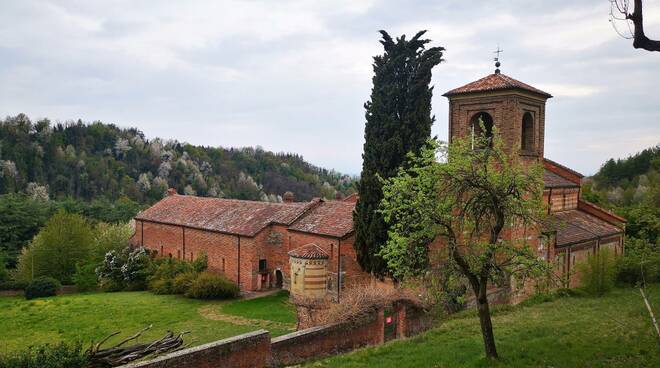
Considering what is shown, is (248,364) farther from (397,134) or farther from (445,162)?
(397,134)

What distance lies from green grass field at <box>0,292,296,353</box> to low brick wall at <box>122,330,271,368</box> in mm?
7839

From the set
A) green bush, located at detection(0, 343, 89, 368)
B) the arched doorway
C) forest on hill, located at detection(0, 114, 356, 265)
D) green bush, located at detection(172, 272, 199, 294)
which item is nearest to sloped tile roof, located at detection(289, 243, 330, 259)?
the arched doorway

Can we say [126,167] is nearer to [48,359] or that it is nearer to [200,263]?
[200,263]

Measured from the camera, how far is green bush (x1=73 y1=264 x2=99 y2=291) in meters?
A: 37.8

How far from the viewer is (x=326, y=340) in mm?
14461


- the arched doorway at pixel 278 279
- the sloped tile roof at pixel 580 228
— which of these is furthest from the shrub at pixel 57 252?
the sloped tile roof at pixel 580 228

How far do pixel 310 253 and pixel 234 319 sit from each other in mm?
5218

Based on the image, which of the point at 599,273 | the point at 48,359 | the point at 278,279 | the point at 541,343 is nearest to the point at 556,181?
the point at 599,273

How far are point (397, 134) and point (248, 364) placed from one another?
476 inches

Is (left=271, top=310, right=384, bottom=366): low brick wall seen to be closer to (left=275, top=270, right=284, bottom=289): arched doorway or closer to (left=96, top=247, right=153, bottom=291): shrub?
(left=275, top=270, right=284, bottom=289): arched doorway

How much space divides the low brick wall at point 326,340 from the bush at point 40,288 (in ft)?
98.4

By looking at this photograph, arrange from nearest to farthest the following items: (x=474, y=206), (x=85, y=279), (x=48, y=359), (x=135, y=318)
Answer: (x=48, y=359), (x=474, y=206), (x=135, y=318), (x=85, y=279)

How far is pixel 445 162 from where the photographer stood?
466 inches

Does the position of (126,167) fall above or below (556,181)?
above
